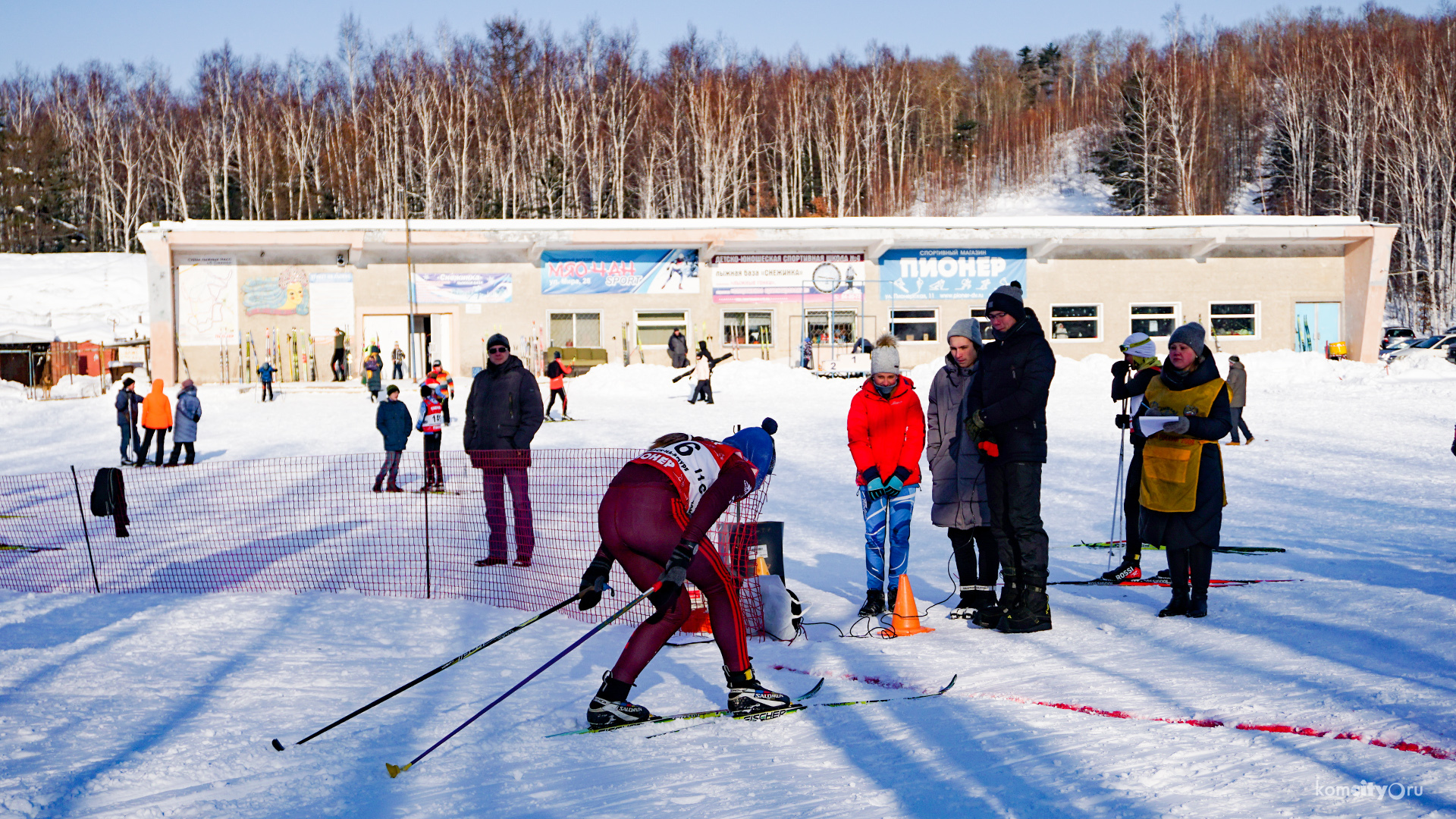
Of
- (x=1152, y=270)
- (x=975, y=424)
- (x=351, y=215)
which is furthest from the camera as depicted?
(x=351, y=215)

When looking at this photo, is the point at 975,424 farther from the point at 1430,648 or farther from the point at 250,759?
the point at 250,759

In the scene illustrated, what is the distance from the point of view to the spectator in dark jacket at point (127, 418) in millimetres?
14945

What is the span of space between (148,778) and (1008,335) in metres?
4.39

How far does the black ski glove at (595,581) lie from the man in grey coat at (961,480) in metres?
2.34

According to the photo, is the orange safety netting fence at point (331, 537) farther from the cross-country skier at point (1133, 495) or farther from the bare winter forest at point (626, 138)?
the bare winter forest at point (626, 138)

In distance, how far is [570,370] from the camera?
2823 centimetres

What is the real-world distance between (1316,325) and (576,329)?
72.4 feet

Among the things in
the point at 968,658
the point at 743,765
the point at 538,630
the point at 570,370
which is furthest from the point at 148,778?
the point at 570,370

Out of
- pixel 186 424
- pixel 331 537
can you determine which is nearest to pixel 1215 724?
pixel 331 537

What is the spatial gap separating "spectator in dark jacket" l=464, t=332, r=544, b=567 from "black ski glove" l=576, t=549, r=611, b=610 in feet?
11.6

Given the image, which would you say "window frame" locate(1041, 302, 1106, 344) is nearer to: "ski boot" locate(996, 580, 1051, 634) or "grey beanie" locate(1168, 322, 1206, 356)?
"grey beanie" locate(1168, 322, 1206, 356)

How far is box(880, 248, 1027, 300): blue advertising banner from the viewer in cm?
2977

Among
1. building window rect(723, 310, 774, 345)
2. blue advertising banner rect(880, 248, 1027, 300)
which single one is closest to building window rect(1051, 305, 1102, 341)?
blue advertising banner rect(880, 248, 1027, 300)

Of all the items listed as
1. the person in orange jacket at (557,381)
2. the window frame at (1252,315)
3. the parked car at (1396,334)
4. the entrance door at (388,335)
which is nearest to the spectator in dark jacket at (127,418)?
the person in orange jacket at (557,381)
